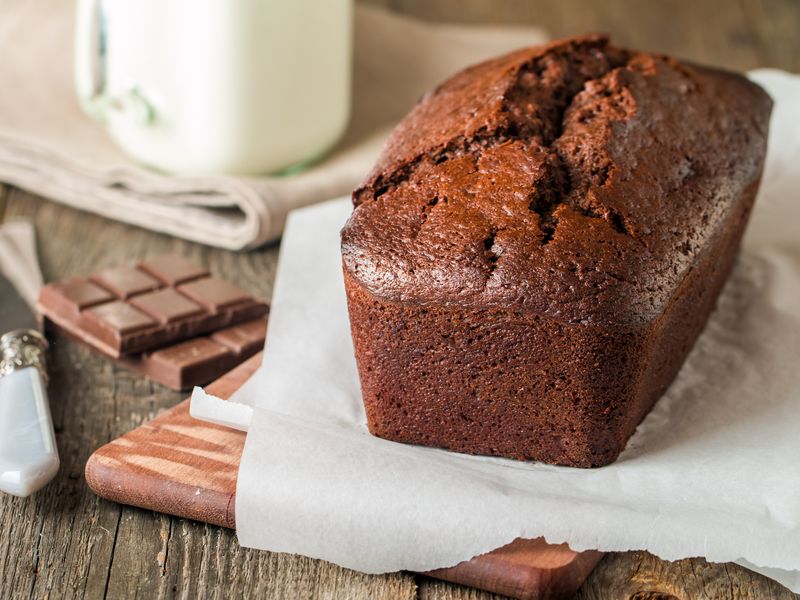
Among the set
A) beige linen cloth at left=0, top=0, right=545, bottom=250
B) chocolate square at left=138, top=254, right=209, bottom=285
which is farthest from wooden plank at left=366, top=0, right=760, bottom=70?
chocolate square at left=138, top=254, right=209, bottom=285

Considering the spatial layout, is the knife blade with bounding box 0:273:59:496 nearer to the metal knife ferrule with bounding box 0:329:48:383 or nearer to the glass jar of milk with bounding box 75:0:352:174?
the metal knife ferrule with bounding box 0:329:48:383

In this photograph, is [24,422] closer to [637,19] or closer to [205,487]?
[205,487]

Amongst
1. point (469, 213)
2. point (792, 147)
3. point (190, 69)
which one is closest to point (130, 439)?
point (469, 213)

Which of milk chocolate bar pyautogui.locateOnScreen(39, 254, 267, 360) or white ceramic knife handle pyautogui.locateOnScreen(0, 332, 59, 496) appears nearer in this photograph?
white ceramic knife handle pyautogui.locateOnScreen(0, 332, 59, 496)

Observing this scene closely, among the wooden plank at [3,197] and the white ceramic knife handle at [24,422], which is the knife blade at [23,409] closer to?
the white ceramic knife handle at [24,422]

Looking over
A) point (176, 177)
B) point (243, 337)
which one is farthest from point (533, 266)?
point (176, 177)
